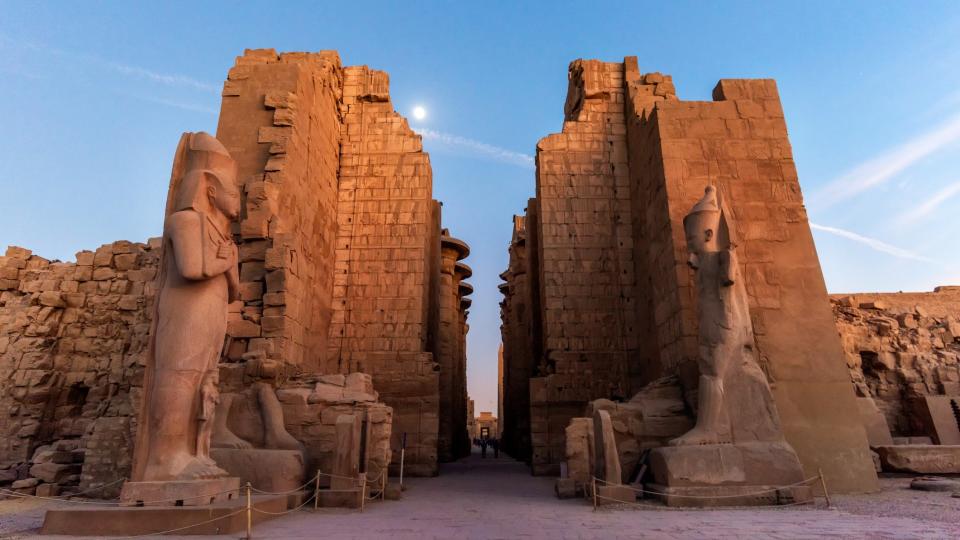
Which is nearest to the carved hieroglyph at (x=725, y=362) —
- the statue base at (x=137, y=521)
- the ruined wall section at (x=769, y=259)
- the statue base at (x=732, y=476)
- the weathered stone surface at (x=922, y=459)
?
the statue base at (x=732, y=476)

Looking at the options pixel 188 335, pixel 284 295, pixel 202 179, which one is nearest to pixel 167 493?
pixel 188 335

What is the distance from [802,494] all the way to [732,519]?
1.65m

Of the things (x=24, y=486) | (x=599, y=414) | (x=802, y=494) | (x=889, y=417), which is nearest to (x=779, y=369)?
(x=802, y=494)

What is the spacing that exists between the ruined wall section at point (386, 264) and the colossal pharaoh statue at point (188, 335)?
6.37 meters

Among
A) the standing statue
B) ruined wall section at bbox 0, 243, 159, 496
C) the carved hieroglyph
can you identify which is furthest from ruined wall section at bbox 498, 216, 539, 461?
the standing statue

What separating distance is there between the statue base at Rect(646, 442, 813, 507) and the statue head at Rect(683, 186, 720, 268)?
2.34m

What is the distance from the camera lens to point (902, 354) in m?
11.8

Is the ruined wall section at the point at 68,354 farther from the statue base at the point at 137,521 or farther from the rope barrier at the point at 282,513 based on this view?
the statue base at the point at 137,521

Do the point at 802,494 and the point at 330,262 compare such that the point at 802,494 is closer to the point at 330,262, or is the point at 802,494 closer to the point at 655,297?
the point at 655,297

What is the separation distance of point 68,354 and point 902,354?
17662mm

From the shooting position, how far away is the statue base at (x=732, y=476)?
5742 mm

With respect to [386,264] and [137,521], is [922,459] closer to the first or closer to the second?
[386,264]

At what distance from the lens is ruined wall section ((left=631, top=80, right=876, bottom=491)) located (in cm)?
748

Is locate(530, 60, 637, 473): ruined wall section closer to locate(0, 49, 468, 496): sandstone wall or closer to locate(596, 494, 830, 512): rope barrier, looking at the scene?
locate(0, 49, 468, 496): sandstone wall
